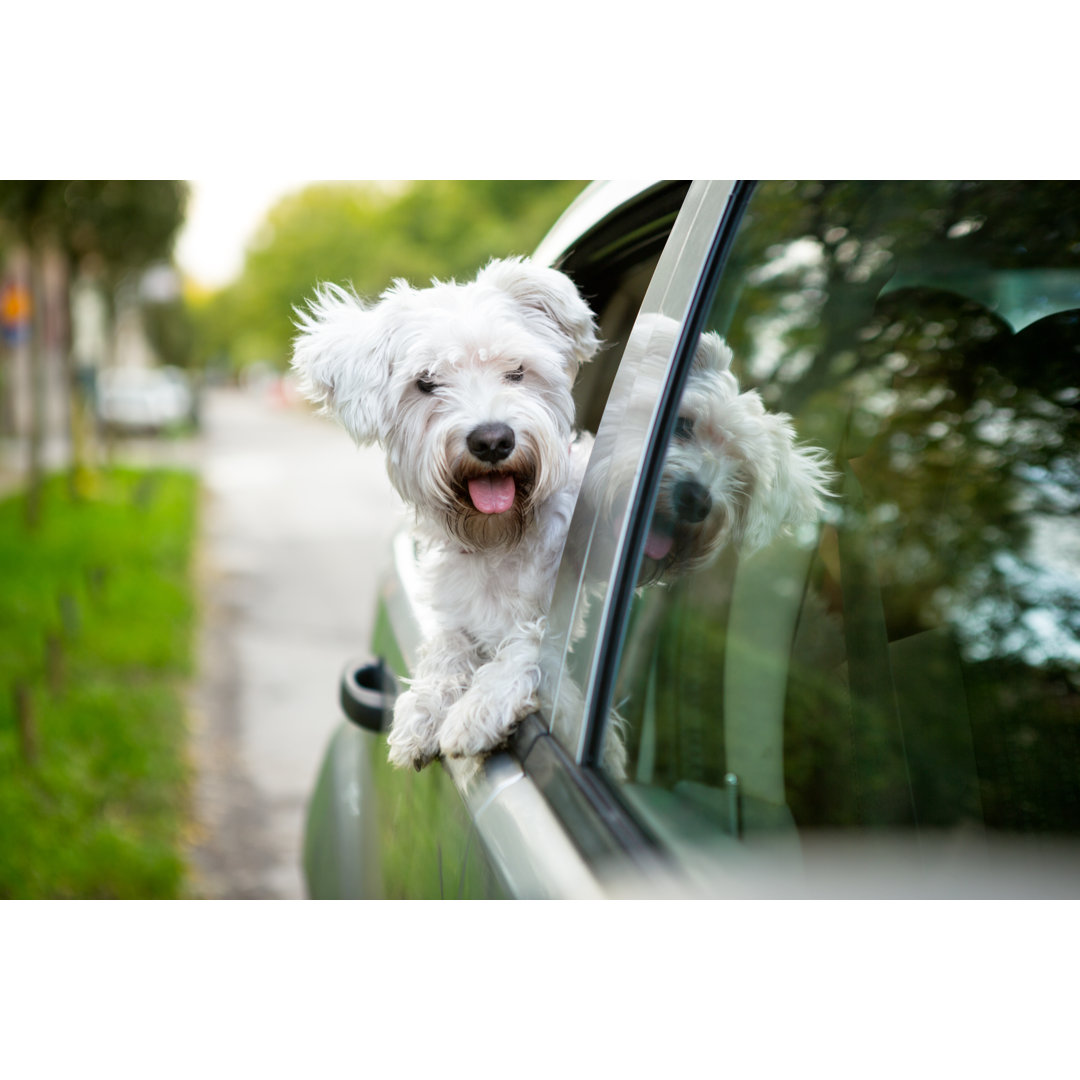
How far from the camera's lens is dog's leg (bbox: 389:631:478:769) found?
1.56 m

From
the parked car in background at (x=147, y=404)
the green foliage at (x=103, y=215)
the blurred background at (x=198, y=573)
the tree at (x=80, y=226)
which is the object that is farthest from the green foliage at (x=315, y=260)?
the parked car in background at (x=147, y=404)

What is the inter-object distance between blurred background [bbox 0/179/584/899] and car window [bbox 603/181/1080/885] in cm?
52

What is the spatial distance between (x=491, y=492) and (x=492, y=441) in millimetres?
86

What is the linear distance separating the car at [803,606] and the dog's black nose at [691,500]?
25 millimetres

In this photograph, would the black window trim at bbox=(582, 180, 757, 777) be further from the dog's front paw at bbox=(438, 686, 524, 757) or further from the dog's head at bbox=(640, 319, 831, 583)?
the dog's front paw at bbox=(438, 686, 524, 757)

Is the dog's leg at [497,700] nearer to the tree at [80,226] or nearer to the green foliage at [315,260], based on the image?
the green foliage at [315,260]

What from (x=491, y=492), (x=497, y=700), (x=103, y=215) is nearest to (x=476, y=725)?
(x=497, y=700)

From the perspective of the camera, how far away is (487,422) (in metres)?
1.37

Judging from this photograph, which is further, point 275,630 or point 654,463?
point 275,630

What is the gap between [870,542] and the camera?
2258 millimetres

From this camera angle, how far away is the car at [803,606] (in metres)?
1.43

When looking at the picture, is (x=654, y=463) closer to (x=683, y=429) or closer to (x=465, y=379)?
(x=683, y=429)

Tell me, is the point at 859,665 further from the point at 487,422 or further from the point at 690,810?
the point at 487,422

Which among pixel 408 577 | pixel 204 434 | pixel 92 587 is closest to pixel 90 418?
pixel 204 434
